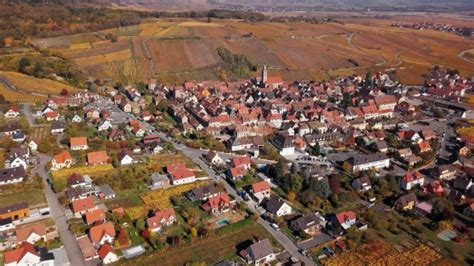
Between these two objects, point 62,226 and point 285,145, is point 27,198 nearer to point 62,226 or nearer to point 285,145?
point 62,226

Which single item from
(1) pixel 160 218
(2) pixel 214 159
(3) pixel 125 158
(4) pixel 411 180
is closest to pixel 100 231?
(1) pixel 160 218

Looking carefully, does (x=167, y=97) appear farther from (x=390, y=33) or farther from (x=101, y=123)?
(x=390, y=33)

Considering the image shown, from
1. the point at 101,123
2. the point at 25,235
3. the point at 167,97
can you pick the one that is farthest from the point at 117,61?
the point at 25,235

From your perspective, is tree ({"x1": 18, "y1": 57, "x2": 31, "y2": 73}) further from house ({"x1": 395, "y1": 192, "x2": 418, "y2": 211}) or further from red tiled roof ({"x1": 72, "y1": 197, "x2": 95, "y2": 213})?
house ({"x1": 395, "y1": 192, "x2": 418, "y2": 211})

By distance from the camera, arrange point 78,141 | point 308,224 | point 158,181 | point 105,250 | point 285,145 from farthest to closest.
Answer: point 285,145 < point 78,141 < point 158,181 < point 308,224 < point 105,250

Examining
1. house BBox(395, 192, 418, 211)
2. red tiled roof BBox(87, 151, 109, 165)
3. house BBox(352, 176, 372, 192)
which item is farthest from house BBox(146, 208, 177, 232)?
house BBox(395, 192, 418, 211)

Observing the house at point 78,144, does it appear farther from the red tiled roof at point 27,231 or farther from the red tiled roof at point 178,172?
the red tiled roof at point 27,231

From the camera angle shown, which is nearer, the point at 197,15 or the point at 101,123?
the point at 101,123
